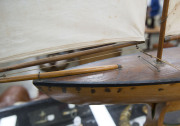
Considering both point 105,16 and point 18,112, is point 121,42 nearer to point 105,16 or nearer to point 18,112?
point 105,16

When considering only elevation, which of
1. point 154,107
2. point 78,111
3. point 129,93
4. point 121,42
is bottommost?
point 78,111

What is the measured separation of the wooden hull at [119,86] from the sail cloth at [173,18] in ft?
0.58

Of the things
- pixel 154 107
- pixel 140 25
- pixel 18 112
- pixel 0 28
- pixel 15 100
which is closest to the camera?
pixel 0 28

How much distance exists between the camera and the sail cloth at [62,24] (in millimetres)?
555

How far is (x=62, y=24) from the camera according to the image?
0.59 meters

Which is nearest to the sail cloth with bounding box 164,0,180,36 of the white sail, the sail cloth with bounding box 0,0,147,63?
the white sail

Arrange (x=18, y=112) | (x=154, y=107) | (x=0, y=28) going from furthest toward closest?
1. (x=18, y=112)
2. (x=154, y=107)
3. (x=0, y=28)

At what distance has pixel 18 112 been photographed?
1089 millimetres

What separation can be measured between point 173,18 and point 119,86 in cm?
41

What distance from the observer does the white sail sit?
65 cm

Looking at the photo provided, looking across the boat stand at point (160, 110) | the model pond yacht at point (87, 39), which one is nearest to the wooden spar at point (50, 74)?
the model pond yacht at point (87, 39)

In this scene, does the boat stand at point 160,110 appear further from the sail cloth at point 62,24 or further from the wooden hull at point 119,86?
the sail cloth at point 62,24

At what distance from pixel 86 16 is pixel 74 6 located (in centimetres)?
6

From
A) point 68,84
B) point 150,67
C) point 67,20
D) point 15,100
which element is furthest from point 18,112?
point 150,67
